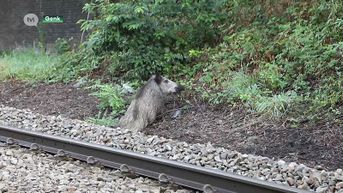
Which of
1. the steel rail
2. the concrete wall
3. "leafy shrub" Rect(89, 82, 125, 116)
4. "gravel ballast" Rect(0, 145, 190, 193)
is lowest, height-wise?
"gravel ballast" Rect(0, 145, 190, 193)

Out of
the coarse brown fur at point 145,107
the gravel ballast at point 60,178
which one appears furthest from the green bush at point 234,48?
the gravel ballast at point 60,178

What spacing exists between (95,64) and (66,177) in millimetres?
7416

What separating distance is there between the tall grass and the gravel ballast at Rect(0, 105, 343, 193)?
4502mm

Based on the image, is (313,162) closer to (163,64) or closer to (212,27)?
(163,64)

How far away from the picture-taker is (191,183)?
5035 mm

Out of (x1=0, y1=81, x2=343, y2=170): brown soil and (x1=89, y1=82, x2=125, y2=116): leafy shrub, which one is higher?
(x1=89, y1=82, x2=125, y2=116): leafy shrub

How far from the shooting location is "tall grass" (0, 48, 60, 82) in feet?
43.8

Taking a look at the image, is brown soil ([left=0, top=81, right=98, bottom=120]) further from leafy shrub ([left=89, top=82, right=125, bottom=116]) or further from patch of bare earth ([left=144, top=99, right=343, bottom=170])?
patch of bare earth ([left=144, top=99, right=343, bottom=170])

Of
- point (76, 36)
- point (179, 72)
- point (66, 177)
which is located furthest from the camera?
point (76, 36)

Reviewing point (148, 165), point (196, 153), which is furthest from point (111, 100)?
point (148, 165)

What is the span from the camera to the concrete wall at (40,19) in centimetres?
1728

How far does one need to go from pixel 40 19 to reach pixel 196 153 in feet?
44.3

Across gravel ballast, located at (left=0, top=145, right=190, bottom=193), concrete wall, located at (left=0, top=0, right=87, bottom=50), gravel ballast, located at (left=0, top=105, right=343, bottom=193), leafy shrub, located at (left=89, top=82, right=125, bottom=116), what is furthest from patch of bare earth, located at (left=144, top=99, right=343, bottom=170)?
concrete wall, located at (left=0, top=0, right=87, bottom=50)

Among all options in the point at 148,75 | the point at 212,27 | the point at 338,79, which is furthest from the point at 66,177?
the point at 212,27
